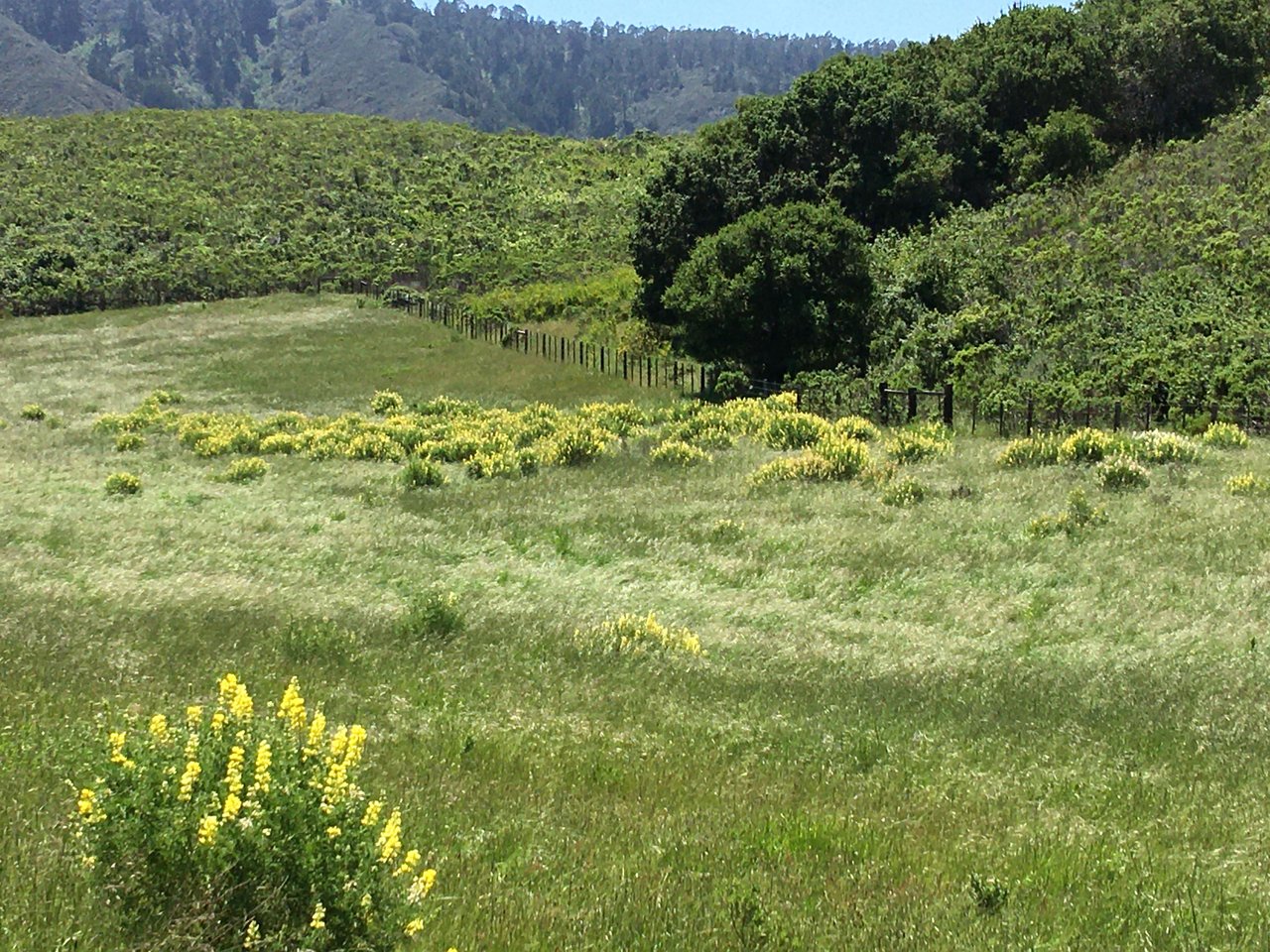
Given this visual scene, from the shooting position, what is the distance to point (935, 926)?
5473 millimetres

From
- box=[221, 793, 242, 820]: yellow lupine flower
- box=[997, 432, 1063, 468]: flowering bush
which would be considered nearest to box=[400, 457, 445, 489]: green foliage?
box=[997, 432, 1063, 468]: flowering bush

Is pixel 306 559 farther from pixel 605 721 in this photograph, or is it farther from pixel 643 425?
pixel 643 425

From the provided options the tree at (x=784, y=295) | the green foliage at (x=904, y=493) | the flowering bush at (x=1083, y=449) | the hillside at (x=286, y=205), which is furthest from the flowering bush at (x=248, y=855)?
the hillside at (x=286, y=205)

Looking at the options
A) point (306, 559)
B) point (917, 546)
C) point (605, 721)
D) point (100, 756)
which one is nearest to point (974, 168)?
point (917, 546)

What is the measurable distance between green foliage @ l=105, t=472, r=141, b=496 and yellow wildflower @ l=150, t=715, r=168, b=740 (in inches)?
811

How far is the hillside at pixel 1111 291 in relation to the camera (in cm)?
2986

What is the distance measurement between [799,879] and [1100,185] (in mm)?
51561

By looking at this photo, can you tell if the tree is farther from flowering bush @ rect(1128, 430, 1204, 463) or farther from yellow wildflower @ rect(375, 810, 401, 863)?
yellow wildflower @ rect(375, 810, 401, 863)

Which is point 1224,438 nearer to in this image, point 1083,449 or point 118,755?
point 1083,449

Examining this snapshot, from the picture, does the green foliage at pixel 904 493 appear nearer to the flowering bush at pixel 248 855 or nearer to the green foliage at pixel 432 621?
the green foliage at pixel 432 621

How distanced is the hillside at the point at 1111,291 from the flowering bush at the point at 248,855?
2873 centimetres

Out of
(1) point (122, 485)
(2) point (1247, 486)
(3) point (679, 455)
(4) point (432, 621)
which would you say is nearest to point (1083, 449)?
(2) point (1247, 486)

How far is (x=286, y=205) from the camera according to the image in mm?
106438

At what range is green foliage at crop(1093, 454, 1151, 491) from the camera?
19891mm
